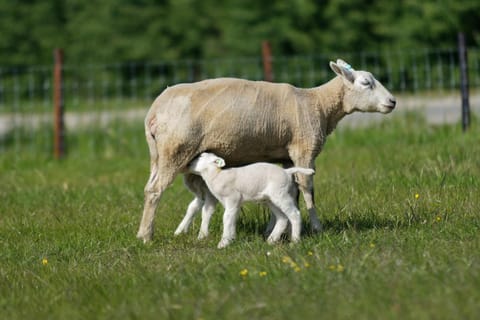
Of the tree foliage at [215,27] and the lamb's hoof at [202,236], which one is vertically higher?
the tree foliage at [215,27]

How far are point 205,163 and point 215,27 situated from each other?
1773cm

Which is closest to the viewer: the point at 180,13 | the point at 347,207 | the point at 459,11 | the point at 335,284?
the point at 335,284

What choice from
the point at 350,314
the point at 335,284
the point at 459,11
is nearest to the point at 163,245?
the point at 335,284

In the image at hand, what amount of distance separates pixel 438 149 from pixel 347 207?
3.09 meters

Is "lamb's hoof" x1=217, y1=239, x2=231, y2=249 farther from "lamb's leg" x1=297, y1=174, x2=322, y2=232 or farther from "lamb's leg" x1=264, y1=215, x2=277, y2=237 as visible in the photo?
"lamb's leg" x1=297, y1=174, x2=322, y2=232

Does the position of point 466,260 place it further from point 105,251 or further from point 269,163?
point 105,251

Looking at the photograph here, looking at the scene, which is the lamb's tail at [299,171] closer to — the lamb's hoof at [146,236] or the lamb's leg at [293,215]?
the lamb's leg at [293,215]

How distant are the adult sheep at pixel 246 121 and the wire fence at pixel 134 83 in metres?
6.46

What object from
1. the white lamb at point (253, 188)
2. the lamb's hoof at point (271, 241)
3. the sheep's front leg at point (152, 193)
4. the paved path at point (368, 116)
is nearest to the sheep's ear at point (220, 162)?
the white lamb at point (253, 188)

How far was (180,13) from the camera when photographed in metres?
23.7

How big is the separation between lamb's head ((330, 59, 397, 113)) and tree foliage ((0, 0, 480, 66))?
45.0 feet

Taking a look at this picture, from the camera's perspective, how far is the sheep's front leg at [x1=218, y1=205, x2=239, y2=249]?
263 inches

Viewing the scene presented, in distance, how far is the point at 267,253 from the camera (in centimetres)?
612

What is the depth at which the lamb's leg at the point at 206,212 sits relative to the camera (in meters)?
7.34
